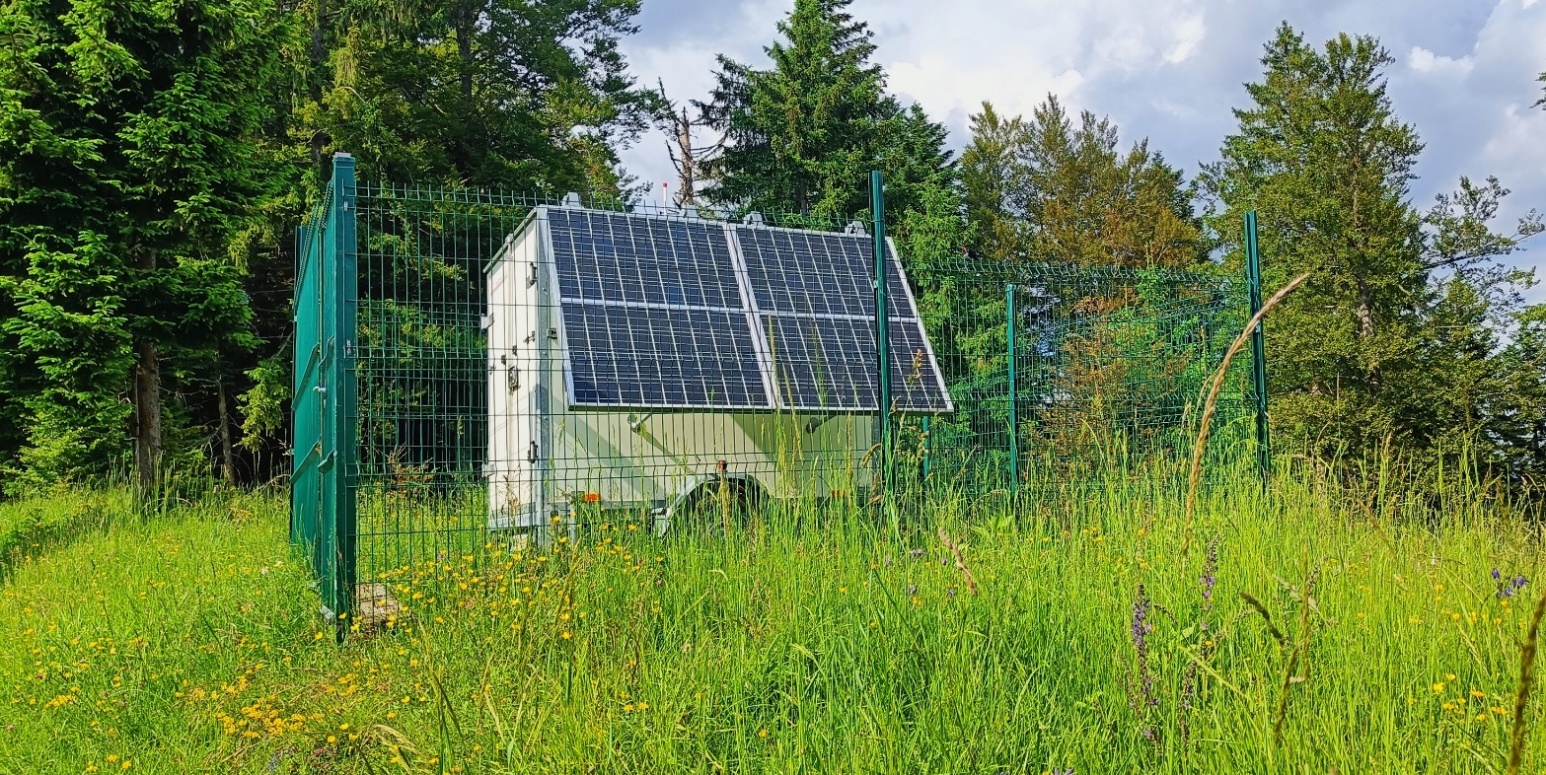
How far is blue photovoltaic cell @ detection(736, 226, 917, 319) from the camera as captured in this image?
757 cm

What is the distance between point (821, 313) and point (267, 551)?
4409mm

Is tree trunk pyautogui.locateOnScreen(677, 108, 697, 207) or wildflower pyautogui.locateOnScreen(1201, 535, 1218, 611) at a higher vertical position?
tree trunk pyautogui.locateOnScreen(677, 108, 697, 207)

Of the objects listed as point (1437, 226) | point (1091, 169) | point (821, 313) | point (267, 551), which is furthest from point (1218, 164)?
point (267, 551)

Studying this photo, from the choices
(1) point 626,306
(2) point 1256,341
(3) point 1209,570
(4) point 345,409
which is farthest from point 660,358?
(3) point 1209,570

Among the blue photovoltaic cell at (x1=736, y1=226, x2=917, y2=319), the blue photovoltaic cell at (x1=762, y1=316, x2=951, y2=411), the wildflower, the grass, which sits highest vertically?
the blue photovoltaic cell at (x1=736, y1=226, x2=917, y2=319)

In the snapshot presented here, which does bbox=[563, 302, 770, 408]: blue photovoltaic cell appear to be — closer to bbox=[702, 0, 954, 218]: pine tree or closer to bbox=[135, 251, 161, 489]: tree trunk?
bbox=[135, 251, 161, 489]: tree trunk

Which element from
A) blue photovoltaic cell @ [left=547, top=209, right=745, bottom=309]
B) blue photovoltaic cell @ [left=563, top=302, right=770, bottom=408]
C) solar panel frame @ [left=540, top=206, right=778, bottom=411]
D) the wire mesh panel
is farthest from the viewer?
the wire mesh panel

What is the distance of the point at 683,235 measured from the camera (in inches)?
307

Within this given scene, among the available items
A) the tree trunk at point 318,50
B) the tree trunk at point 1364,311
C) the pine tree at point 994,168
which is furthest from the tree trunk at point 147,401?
the pine tree at point 994,168

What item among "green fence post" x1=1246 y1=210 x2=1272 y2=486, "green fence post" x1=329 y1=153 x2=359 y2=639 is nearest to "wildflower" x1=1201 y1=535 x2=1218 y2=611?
"green fence post" x1=329 y1=153 x2=359 y2=639

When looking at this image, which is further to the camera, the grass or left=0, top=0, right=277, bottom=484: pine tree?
left=0, top=0, right=277, bottom=484: pine tree

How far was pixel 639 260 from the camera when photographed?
734 centimetres

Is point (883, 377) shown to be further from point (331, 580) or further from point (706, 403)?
point (331, 580)

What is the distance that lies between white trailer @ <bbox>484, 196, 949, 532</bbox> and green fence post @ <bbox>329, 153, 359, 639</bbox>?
84 cm
